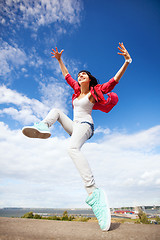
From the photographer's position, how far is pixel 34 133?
87.4 inches

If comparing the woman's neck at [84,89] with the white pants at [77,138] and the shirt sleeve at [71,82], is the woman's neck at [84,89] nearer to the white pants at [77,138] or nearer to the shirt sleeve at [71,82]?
the shirt sleeve at [71,82]

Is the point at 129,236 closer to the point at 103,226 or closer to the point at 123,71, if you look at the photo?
the point at 103,226

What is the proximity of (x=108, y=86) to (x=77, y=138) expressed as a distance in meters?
1.03

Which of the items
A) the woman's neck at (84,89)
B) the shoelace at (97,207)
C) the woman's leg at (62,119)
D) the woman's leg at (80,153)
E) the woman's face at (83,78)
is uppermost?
the woman's face at (83,78)

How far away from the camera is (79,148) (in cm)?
227

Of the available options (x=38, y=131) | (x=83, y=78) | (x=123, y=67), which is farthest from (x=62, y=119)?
(x=123, y=67)

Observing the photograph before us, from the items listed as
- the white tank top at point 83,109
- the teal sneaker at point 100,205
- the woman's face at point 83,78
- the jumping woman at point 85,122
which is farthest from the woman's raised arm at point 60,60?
the teal sneaker at point 100,205

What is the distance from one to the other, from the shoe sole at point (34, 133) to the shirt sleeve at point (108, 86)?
47.4 inches

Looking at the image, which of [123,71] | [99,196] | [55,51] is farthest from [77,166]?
[55,51]

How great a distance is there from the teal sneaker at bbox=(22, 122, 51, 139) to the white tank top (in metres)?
0.61

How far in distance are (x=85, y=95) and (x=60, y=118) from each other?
71 centimetres

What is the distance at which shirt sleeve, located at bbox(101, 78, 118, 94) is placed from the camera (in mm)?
2500

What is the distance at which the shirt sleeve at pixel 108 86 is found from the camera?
250 centimetres

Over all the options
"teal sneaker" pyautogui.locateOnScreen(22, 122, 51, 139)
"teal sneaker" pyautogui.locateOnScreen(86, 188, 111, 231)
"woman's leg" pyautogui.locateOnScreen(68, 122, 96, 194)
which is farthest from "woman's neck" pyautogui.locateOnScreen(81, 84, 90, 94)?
"teal sneaker" pyautogui.locateOnScreen(86, 188, 111, 231)
